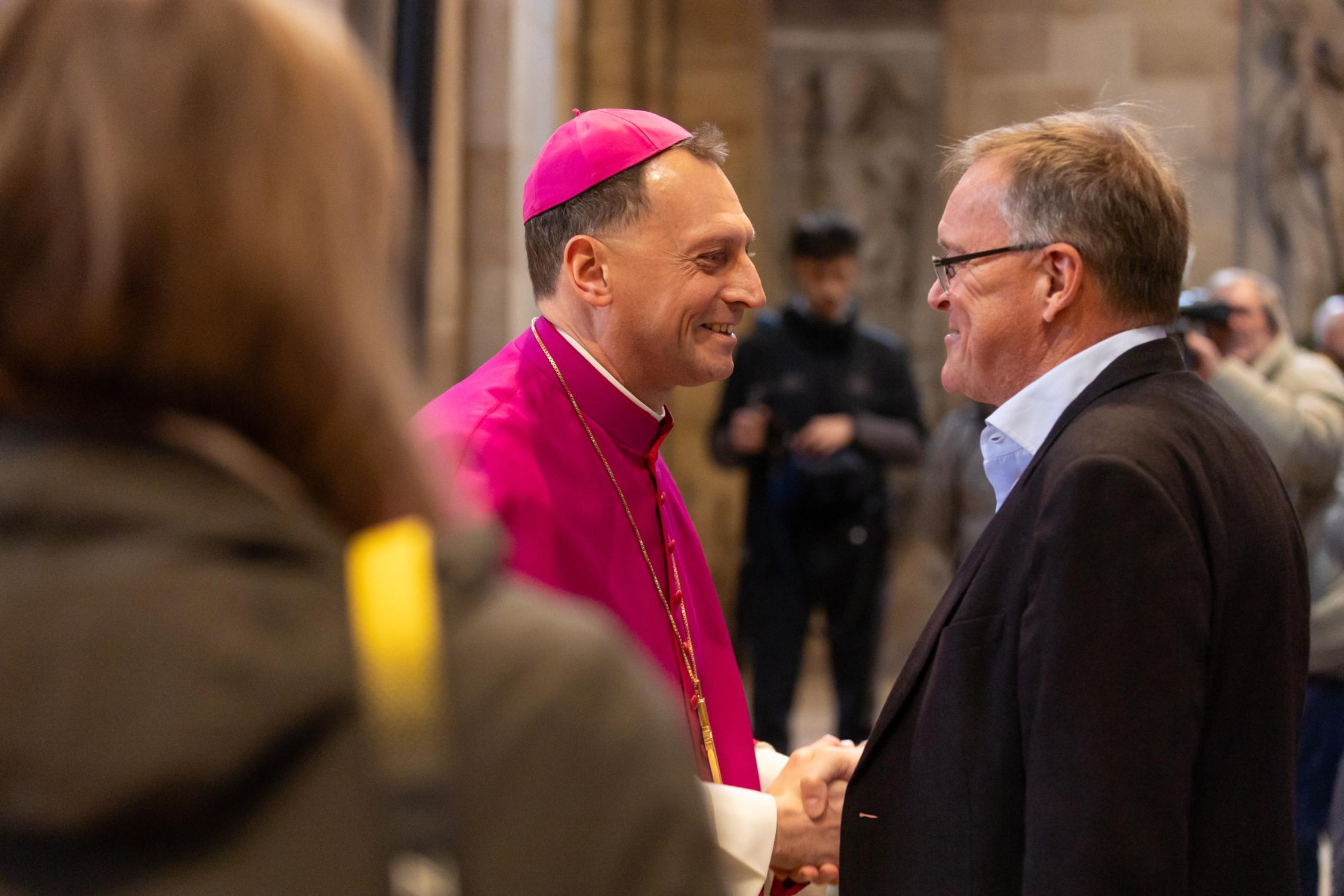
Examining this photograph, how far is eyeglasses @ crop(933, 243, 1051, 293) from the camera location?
7.29ft

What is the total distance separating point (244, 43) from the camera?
90 cm

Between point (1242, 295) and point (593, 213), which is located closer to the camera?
point (593, 213)

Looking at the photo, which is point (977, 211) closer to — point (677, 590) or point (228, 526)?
point (677, 590)

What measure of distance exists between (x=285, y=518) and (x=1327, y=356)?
7.20 m

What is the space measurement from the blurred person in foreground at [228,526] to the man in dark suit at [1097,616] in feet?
A: 3.47

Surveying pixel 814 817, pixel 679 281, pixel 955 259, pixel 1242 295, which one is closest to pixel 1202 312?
pixel 1242 295

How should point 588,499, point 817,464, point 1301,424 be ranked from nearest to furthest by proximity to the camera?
point 588,499 → point 1301,424 → point 817,464

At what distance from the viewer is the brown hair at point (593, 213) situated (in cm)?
278

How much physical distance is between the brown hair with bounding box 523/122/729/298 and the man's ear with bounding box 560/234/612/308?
0.06ft

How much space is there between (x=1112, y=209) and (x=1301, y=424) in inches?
121

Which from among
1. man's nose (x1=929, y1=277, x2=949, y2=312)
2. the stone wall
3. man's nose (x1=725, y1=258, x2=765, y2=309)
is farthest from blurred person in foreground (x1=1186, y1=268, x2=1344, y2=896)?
the stone wall

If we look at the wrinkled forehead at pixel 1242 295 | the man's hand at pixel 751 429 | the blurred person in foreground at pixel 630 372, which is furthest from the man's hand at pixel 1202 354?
the blurred person in foreground at pixel 630 372

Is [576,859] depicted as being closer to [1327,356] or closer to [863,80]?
[1327,356]

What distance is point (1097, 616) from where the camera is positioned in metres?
1.85
